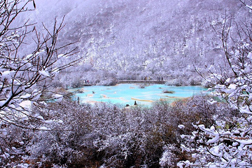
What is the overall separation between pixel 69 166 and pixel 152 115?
4773 mm

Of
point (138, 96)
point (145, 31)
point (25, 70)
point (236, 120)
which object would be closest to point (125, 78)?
point (138, 96)

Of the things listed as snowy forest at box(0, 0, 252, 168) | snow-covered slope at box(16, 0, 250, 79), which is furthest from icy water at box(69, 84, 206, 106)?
snow-covered slope at box(16, 0, 250, 79)

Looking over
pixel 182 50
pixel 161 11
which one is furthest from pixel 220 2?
pixel 182 50

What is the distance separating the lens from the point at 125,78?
2805 cm

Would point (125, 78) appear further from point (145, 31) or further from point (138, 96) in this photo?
point (145, 31)

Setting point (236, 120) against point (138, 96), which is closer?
point (236, 120)

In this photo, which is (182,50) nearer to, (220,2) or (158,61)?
(158,61)

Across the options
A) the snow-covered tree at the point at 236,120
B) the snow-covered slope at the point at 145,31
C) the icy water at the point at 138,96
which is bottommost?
the icy water at the point at 138,96

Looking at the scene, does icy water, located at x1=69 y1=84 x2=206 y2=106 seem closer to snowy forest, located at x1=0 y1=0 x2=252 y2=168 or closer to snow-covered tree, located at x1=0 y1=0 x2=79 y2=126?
snowy forest, located at x1=0 y1=0 x2=252 y2=168

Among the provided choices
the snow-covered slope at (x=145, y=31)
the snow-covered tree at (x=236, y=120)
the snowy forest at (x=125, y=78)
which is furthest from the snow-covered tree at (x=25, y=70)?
the snow-covered slope at (x=145, y=31)

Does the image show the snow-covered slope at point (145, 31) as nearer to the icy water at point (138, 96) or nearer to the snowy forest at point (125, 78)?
the snowy forest at point (125, 78)

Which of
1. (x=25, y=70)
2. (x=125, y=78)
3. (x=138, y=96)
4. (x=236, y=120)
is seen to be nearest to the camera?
(x=25, y=70)

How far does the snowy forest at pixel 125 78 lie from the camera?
1.48 metres

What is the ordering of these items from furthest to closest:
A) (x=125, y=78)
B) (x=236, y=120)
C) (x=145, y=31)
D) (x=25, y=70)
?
1. (x=145, y=31)
2. (x=125, y=78)
3. (x=236, y=120)
4. (x=25, y=70)
